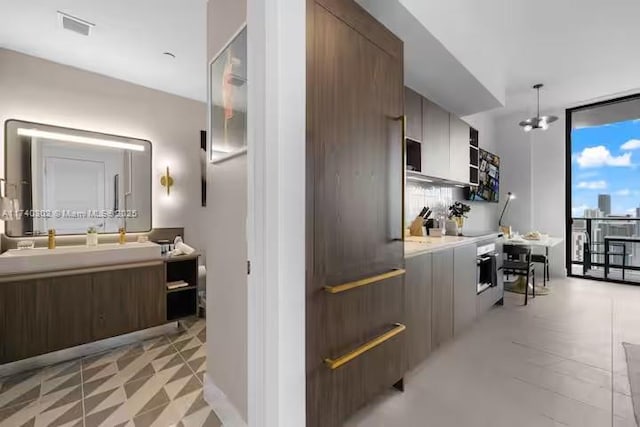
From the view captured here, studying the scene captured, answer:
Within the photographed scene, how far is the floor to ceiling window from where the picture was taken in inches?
183

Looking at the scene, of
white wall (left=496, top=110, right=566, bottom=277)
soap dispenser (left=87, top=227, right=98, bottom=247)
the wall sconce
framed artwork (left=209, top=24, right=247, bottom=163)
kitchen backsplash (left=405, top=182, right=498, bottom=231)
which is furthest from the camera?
white wall (left=496, top=110, right=566, bottom=277)

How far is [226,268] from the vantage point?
169 cm

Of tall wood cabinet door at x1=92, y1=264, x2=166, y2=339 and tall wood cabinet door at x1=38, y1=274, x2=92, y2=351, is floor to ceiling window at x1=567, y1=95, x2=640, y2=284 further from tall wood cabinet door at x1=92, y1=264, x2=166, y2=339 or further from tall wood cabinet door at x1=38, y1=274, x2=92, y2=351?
tall wood cabinet door at x1=38, y1=274, x2=92, y2=351

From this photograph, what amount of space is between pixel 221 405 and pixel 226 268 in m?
0.78

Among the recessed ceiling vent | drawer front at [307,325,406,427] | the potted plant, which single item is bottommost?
drawer front at [307,325,406,427]

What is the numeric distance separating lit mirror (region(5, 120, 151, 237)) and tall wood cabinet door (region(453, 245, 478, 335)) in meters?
3.15

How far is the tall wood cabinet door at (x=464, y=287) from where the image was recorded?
8.29ft

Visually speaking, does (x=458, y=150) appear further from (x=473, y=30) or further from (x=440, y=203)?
(x=473, y=30)

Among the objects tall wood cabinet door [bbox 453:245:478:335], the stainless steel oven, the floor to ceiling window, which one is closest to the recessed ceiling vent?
tall wood cabinet door [bbox 453:245:478:335]

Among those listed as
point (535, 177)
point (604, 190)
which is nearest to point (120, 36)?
point (535, 177)

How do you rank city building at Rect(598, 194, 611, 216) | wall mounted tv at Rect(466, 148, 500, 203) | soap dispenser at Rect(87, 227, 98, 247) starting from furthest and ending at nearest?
city building at Rect(598, 194, 611, 216) → wall mounted tv at Rect(466, 148, 500, 203) → soap dispenser at Rect(87, 227, 98, 247)

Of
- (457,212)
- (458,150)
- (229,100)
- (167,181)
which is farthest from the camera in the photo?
(457,212)

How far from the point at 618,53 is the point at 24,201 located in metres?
6.18

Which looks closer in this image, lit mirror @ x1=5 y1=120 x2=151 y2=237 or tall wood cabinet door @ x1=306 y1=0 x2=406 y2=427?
tall wood cabinet door @ x1=306 y1=0 x2=406 y2=427
